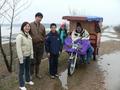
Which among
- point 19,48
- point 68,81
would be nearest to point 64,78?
point 68,81

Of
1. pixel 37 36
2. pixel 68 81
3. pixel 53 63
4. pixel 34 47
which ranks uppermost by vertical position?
pixel 37 36

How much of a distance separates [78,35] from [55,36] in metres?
1.76

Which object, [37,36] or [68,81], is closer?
[37,36]

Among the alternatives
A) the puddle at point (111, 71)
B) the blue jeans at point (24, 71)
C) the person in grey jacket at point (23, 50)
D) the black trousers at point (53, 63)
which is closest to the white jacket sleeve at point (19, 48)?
the person in grey jacket at point (23, 50)

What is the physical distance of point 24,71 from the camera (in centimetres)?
951

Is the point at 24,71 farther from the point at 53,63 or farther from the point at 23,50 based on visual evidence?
the point at 53,63

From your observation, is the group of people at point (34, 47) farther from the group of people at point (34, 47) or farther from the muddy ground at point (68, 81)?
the muddy ground at point (68, 81)

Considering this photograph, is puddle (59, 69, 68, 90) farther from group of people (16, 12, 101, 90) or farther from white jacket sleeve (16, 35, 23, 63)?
Answer: white jacket sleeve (16, 35, 23, 63)

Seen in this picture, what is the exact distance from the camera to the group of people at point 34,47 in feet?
30.0

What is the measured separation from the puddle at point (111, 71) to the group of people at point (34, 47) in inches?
70.6

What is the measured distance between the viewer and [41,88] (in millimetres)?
9898

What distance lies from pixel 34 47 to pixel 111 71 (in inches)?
165

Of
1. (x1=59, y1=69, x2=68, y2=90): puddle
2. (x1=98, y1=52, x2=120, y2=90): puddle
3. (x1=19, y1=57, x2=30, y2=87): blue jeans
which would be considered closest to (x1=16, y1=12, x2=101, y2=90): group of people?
(x1=19, y1=57, x2=30, y2=87): blue jeans

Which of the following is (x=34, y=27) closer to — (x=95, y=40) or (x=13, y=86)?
(x=13, y=86)
